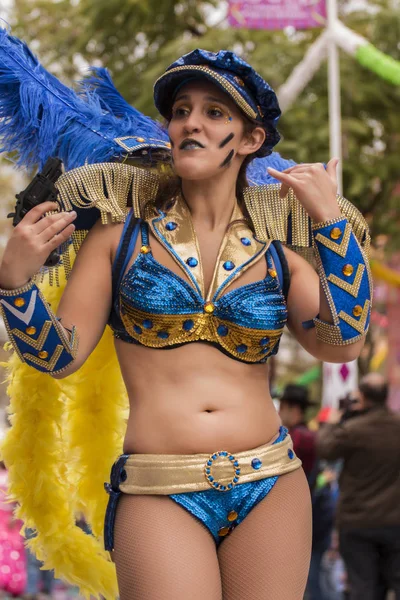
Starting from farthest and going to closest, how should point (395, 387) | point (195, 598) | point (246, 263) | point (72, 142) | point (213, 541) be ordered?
point (395, 387), point (72, 142), point (246, 263), point (213, 541), point (195, 598)

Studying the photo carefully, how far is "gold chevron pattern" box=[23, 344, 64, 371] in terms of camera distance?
2756mm

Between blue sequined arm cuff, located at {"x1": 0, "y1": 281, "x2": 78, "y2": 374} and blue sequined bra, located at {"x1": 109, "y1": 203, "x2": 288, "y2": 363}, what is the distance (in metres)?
0.20

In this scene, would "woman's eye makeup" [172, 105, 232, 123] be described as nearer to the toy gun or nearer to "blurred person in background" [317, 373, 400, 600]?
the toy gun

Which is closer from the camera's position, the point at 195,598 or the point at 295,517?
the point at 195,598

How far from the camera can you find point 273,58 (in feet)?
39.9

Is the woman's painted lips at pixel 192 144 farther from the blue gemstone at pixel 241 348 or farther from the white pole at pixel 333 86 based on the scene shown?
the white pole at pixel 333 86

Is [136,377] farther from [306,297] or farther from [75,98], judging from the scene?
[75,98]

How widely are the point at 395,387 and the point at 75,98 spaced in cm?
1585

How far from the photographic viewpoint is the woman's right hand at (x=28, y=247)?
2643mm

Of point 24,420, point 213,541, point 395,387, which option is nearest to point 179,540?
point 213,541

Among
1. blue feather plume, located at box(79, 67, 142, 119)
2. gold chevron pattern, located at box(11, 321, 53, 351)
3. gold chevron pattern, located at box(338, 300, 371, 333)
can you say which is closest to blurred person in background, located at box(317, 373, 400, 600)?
blue feather plume, located at box(79, 67, 142, 119)

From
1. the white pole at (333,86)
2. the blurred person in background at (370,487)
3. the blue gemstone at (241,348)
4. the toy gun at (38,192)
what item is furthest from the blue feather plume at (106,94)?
the white pole at (333,86)

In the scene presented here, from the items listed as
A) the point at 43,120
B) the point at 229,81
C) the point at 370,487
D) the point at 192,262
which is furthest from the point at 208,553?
the point at 370,487

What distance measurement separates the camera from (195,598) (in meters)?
2.59
